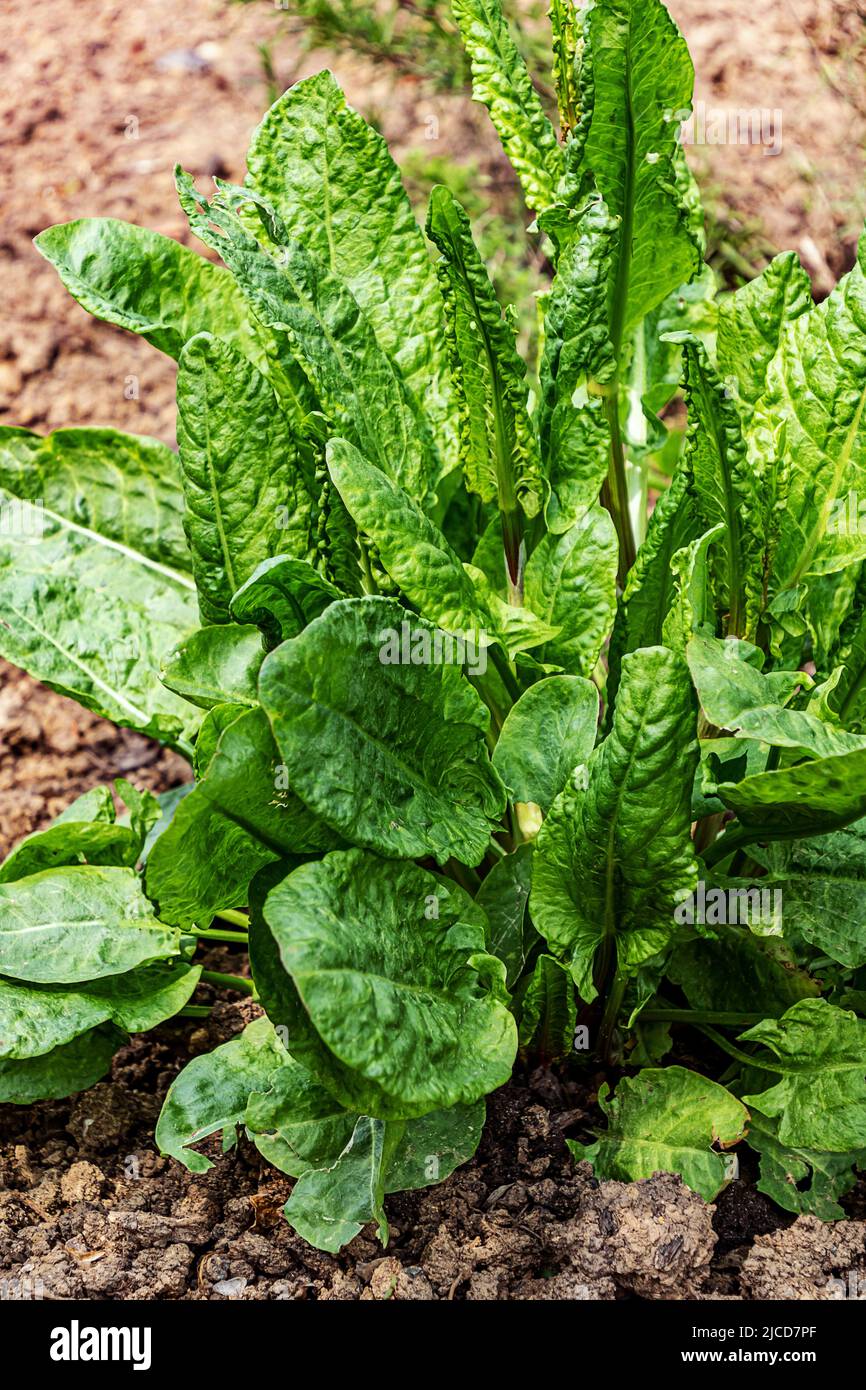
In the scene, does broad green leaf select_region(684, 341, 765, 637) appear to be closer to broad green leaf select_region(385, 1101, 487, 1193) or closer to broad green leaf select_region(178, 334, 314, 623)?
broad green leaf select_region(178, 334, 314, 623)

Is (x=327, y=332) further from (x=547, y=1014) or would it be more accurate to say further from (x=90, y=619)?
(x=547, y=1014)

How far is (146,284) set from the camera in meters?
1.71

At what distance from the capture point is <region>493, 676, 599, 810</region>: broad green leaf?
4.88ft

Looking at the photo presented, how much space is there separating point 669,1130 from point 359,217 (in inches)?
46.0

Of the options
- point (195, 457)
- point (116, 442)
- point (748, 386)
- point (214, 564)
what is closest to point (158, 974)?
point (214, 564)

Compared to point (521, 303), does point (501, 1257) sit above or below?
below

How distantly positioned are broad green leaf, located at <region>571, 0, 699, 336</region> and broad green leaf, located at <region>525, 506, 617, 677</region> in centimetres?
30

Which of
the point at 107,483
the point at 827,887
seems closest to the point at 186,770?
the point at 107,483

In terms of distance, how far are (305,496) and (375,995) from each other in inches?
24.5

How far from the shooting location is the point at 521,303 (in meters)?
2.92

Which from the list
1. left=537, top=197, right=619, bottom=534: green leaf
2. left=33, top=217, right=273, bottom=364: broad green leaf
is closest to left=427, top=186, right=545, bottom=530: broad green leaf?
left=537, top=197, right=619, bottom=534: green leaf

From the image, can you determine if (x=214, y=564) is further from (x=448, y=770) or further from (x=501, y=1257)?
(x=501, y=1257)

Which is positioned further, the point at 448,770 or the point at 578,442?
the point at 578,442
